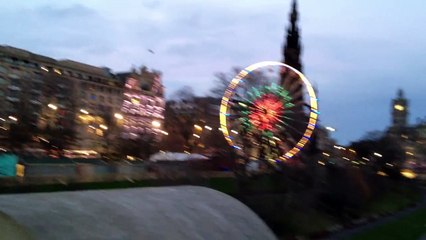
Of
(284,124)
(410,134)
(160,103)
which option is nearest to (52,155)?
(160,103)

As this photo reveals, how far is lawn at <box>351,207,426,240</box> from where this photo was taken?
1902 cm

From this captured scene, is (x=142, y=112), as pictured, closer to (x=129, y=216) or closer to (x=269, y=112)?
(x=269, y=112)

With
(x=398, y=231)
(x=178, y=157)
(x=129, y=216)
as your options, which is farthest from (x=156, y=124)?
(x=129, y=216)

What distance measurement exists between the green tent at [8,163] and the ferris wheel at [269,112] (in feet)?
36.2

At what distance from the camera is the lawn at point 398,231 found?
1902 centimetres

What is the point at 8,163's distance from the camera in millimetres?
27703

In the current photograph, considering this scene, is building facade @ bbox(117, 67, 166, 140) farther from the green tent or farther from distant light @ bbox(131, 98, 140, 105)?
the green tent

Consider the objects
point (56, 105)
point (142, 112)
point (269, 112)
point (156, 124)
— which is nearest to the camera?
point (269, 112)

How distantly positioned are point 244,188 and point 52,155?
22004 mm

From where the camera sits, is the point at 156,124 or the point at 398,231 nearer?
the point at 398,231

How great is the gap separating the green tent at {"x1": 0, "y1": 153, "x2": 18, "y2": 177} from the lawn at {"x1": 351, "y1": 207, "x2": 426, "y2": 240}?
672 inches

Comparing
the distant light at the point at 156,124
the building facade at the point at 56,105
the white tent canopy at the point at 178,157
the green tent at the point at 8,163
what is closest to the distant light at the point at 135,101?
the building facade at the point at 56,105

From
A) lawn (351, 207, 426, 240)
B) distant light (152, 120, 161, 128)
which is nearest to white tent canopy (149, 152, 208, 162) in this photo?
lawn (351, 207, 426, 240)

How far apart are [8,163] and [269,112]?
44.2 ft
